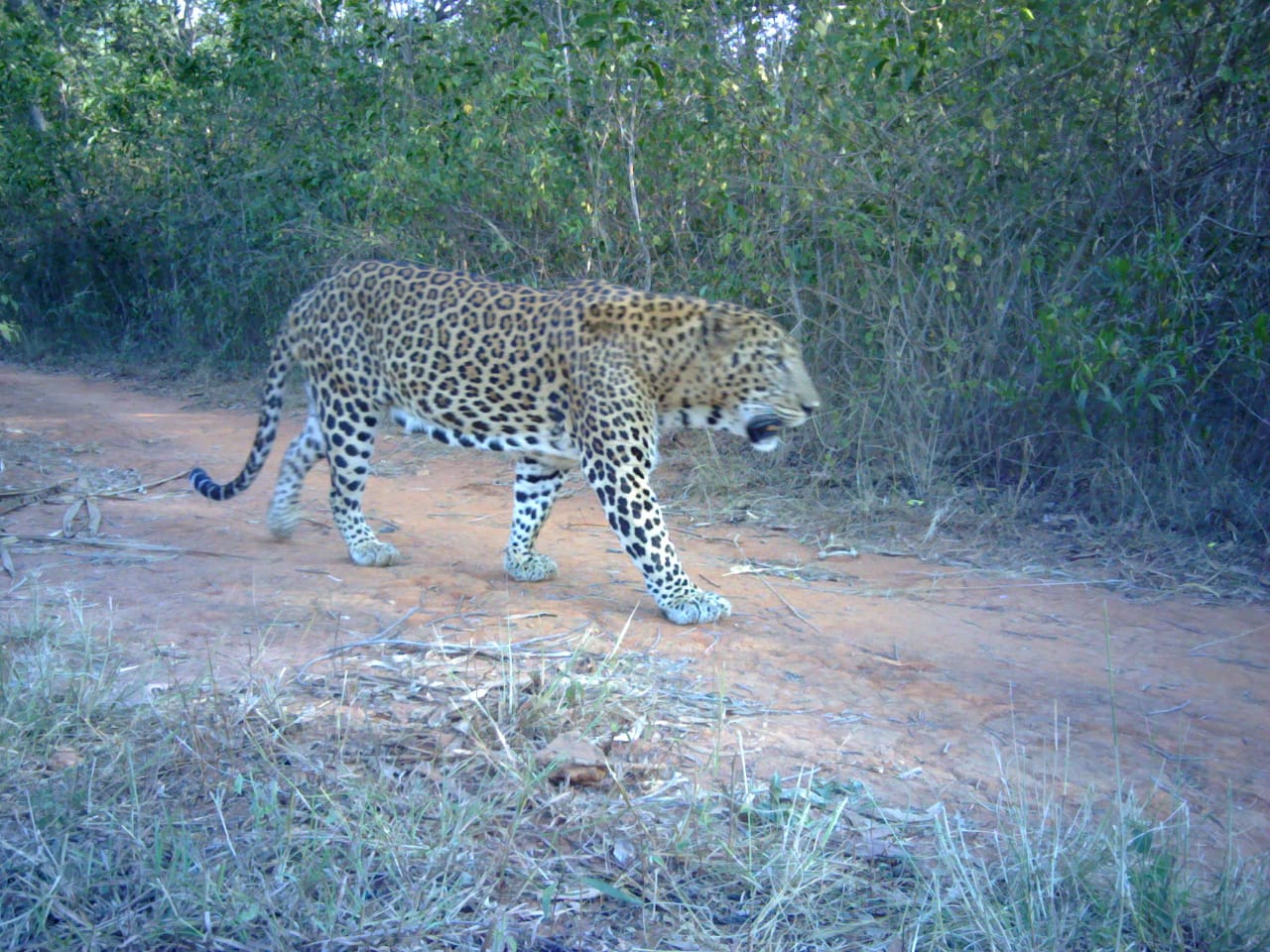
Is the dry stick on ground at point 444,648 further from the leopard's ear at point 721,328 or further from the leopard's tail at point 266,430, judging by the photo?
the leopard's tail at point 266,430

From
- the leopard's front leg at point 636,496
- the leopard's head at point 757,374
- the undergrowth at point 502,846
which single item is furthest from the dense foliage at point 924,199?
the undergrowth at point 502,846

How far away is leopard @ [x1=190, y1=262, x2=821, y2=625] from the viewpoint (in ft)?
19.0

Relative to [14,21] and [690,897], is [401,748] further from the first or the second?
[14,21]

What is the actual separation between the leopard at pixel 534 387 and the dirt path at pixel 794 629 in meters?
0.32

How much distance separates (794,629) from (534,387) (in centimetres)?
176

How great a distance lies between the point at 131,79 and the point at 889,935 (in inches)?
566

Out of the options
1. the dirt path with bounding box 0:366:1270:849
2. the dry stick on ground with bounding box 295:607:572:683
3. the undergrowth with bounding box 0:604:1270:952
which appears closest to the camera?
the undergrowth with bounding box 0:604:1270:952

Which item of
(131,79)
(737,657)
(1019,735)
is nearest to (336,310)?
(737,657)

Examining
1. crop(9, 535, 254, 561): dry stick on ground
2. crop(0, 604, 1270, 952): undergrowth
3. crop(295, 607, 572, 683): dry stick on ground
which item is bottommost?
crop(9, 535, 254, 561): dry stick on ground

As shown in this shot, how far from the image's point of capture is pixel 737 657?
202 inches

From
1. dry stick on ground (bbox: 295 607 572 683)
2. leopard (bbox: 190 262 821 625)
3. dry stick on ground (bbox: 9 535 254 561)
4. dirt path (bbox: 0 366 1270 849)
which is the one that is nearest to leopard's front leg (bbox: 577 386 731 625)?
leopard (bbox: 190 262 821 625)

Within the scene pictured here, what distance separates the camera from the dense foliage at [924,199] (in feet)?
23.7

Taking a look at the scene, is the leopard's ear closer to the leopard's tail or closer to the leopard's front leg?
the leopard's front leg

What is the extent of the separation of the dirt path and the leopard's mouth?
781 millimetres
